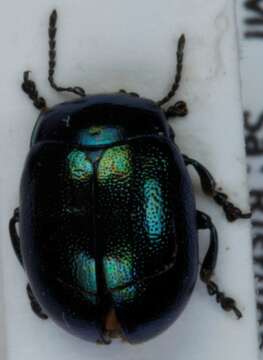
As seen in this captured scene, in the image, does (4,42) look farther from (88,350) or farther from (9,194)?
(88,350)

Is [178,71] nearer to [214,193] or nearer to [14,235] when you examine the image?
[214,193]

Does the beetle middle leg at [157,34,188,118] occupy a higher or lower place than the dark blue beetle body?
higher

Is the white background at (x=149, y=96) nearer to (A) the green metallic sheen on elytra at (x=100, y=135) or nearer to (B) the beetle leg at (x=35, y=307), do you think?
(B) the beetle leg at (x=35, y=307)

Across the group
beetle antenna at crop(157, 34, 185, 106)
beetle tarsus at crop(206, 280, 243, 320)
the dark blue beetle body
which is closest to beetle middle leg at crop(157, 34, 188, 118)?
beetle antenna at crop(157, 34, 185, 106)

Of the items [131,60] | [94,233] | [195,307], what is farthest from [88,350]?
[131,60]

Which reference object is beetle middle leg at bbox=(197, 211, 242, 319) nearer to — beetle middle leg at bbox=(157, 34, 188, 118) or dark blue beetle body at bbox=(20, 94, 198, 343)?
dark blue beetle body at bbox=(20, 94, 198, 343)

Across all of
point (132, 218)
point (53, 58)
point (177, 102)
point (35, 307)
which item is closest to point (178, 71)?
point (177, 102)
